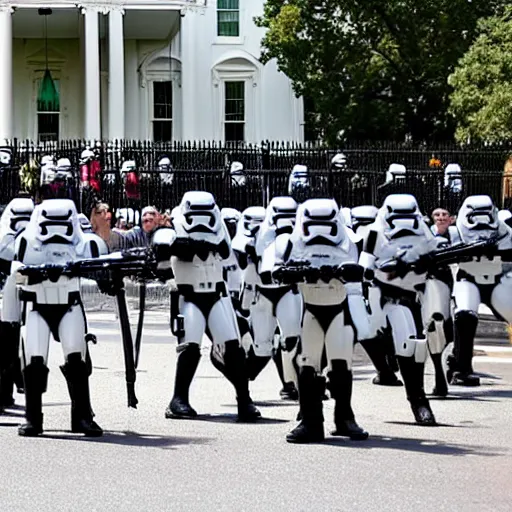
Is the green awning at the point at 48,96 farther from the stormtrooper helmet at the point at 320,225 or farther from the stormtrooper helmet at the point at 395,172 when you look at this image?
the stormtrooper helmet at the point at 320,225

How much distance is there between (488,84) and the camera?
3256 cm

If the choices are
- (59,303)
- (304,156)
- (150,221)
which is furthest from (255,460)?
(304,156)

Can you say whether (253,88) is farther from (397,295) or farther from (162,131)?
(397,295)

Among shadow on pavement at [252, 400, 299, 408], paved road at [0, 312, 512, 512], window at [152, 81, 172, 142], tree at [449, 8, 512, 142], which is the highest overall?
window at [152, 81, 172, 142]

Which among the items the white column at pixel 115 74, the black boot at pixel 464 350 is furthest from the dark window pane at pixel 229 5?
the black boot at pixel 464 350

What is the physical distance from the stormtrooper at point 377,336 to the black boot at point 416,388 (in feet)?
3.29

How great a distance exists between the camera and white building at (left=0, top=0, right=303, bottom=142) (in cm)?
4881

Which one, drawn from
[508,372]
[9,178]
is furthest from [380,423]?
[9,178]

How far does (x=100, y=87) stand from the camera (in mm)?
47594

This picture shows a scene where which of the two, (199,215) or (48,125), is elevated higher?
(48,125)

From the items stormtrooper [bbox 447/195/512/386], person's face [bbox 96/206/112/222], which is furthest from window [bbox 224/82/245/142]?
stormtrooper [bbox 447/195/512/386]

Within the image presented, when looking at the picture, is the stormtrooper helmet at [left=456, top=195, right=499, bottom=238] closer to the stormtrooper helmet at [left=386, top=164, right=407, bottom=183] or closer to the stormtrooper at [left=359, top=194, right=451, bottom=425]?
the stormtrooper at [left=359, top=194, right=451, bottom=425]

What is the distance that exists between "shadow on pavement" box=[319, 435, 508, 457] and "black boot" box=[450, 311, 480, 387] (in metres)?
3.47

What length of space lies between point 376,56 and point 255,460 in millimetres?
30940
